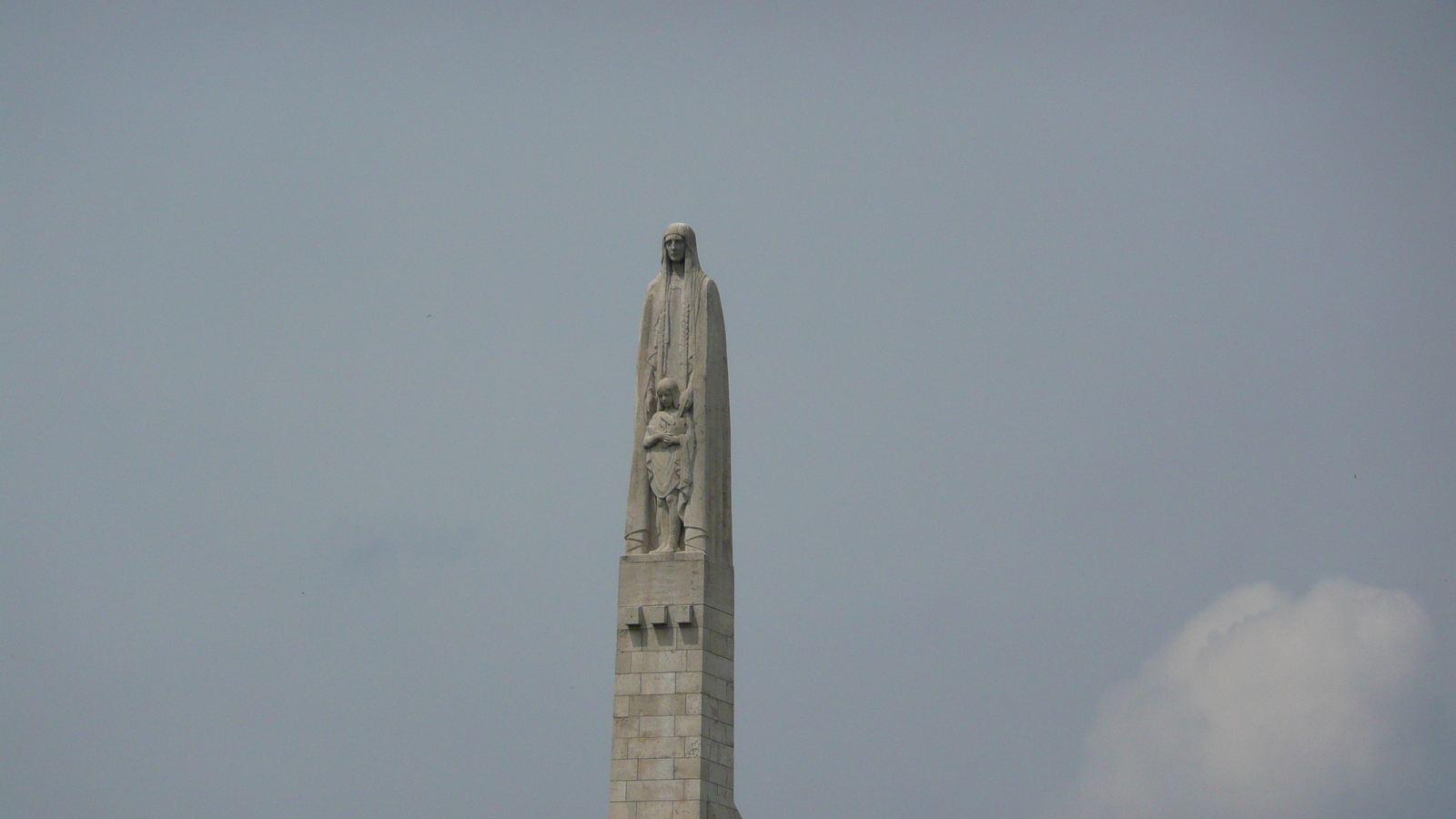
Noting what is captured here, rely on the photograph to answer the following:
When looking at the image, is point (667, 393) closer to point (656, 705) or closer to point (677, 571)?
point (677, 571)

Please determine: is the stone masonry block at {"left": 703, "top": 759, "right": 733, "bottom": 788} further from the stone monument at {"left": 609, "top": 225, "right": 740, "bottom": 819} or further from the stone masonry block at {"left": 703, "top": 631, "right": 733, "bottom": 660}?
the stone masonry block at {"left": 703, "top": 631, "right": 733, "bottom": 660}

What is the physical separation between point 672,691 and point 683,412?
4856 mm

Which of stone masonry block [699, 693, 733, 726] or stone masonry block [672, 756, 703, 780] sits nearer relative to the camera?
stone masonry block [672, 756, 703, 780]

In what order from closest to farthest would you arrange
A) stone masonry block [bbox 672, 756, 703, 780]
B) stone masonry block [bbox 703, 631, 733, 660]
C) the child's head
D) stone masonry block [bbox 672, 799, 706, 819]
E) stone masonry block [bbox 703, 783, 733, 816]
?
stone masonry block [bbox 672, 799, 706, 819] → stone masonry block [bbox 672, 756, 703, 780] → stone masonry block [bbox 703, 783, 733, 816] → stone masonry block [bbox 703, 631, 733, 660] → the child's head

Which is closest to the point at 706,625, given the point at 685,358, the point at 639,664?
the point at 639,664

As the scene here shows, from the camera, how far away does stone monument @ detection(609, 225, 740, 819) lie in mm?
36250

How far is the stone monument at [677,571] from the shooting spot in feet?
119

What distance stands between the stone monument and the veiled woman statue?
16mm

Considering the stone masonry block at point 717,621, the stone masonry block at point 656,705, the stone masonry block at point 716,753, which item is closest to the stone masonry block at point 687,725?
the stone masonry block at point 656,705

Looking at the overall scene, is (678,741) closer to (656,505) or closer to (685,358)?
(656,505)

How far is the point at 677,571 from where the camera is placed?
37.5 m

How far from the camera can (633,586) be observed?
37625mm

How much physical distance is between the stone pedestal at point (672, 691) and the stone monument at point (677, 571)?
2 centimetres

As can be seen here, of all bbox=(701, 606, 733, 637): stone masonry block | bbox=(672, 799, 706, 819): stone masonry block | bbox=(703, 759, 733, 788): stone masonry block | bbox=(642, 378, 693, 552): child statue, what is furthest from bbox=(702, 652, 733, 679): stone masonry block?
bbox=(672, 799, 706, 819): stone masonry block
